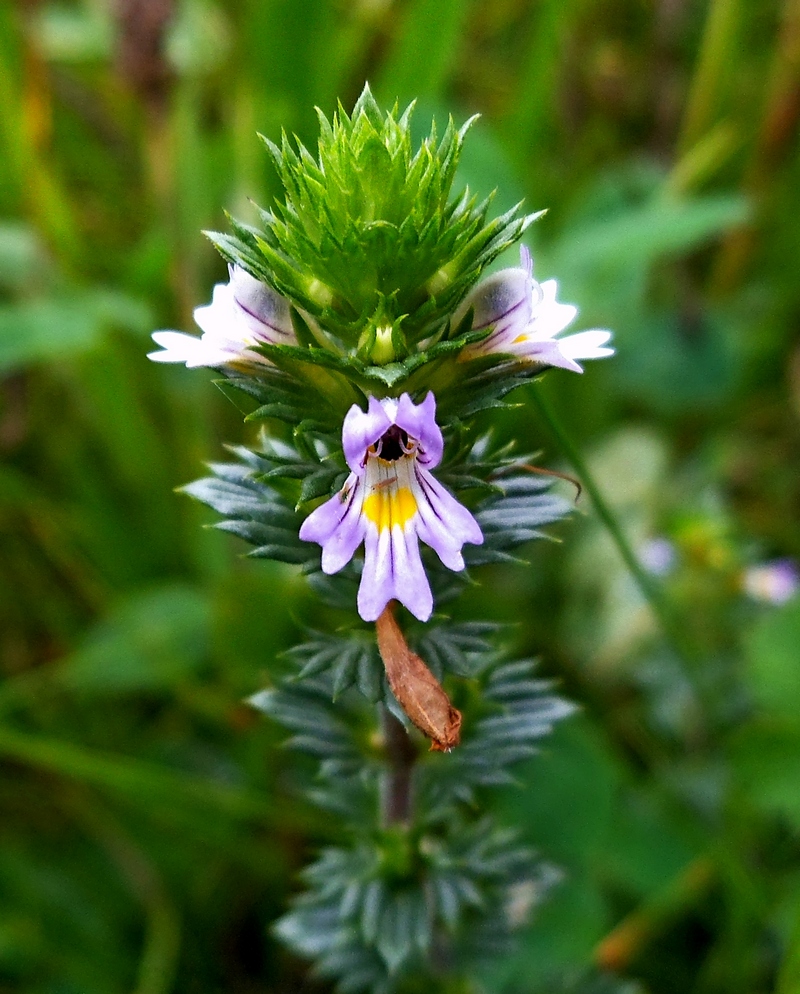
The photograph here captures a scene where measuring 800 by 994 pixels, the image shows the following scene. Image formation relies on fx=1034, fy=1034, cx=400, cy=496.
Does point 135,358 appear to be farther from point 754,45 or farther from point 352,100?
point 754,45

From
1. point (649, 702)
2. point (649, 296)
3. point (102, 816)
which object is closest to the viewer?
point (102, 816)

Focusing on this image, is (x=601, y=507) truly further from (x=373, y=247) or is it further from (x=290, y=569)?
(x=290, y=569)

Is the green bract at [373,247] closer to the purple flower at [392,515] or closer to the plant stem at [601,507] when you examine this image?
the purple flower at [392,515]

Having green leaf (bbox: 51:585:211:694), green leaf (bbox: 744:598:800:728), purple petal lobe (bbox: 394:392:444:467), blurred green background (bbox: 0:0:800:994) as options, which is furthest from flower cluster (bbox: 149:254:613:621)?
green leaf (bbox: 51:585:211:694)

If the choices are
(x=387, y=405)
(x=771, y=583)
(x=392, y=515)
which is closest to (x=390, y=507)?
(x=392, y=515)

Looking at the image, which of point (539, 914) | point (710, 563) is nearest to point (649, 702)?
point (710, 563)

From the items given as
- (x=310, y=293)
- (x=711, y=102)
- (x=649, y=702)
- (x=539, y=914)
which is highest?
(x=711, y=102)

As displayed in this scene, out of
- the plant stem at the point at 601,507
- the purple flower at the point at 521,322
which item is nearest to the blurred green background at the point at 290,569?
the plant stem at the point at 601,507
